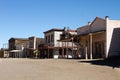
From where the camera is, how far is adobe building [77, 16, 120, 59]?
41.0 m

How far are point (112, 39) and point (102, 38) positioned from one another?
184 cm

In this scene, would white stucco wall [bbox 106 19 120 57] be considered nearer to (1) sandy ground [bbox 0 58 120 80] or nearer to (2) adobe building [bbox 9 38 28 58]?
(1) sandy ground [bbox 0 58 120 80]

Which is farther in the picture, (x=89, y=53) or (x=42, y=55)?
(x=42, y=55)

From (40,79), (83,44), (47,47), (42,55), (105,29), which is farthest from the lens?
(42,55)

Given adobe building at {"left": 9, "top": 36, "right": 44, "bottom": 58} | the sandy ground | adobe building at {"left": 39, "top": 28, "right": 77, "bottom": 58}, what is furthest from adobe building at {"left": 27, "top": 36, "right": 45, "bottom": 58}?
the sandy ground

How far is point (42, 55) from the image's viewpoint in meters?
74.1

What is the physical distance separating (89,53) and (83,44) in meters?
3.67

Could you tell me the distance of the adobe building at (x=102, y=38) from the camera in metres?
41.0

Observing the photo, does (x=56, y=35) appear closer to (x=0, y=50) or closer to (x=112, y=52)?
(x=112, y=52)

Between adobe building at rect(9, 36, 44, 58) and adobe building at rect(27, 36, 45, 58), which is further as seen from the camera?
adobe building at rect(9, 36, 44, 58)

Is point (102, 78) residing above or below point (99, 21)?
below

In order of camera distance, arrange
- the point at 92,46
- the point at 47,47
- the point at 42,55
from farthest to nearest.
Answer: the point at 42,55 < the point at 47,47 < the point at 92,46

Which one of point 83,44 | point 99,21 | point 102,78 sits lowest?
point 102,78

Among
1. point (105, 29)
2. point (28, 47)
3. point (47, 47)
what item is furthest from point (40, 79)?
point (28, 47)
